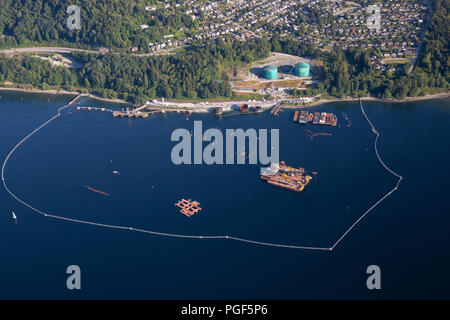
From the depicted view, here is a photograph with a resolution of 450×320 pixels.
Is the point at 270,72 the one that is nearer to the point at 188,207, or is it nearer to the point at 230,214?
the point at 188,207

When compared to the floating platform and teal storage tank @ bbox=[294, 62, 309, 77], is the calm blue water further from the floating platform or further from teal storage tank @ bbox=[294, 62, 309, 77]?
teal storage tank @ bbox=[294, 62, 309, 77]

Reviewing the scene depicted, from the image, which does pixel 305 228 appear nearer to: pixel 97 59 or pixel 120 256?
pixel 120 256

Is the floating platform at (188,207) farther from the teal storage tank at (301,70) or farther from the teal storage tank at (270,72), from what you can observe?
the teal storage tank at (301,70)

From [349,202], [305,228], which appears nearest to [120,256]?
[305,228]

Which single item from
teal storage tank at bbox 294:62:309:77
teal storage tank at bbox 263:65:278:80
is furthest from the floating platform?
teal storage tank at bbox 294:62:309:77

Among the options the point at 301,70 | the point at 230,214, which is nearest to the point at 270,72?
the point at 301,70

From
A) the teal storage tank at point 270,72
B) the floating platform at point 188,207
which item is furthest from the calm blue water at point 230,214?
the teal storage tank at point 270,72
